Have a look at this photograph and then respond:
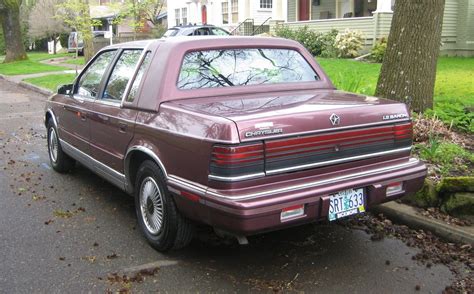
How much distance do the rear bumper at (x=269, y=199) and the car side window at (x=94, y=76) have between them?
207 centimetres

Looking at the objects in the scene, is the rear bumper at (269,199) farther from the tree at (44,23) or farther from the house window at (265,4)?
the tree at (44,23)

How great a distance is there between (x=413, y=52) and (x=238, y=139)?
415 centimetres

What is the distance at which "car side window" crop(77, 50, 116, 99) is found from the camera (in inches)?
210

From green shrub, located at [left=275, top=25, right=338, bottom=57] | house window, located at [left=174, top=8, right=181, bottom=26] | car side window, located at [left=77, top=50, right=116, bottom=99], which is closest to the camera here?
car side window, located at [left=77, top=50, right=116, bottom=99]

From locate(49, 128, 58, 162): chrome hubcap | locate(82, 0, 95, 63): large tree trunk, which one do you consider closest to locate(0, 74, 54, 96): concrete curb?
locate(82, 0, 95, 63): large tree trunk

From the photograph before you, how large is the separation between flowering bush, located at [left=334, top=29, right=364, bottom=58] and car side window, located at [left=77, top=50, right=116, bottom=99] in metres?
14.6

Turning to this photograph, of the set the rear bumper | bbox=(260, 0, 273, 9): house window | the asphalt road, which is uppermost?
bbox=(260, 0, 273, 9): house window

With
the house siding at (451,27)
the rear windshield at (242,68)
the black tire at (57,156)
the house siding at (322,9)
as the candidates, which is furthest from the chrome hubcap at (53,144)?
the house siding at (322,9)

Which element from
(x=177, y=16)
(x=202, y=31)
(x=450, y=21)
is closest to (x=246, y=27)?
(x=202, y=31)

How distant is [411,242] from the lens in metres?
4.31

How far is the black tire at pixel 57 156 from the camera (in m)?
6.50

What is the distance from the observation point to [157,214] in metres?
4.15

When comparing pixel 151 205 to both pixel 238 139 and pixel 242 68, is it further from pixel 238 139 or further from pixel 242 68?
pixel 242 68

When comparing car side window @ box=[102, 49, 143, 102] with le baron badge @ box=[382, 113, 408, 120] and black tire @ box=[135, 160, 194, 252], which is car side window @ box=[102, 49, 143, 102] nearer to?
black tire @ box=[135, 160, 194, 252]
